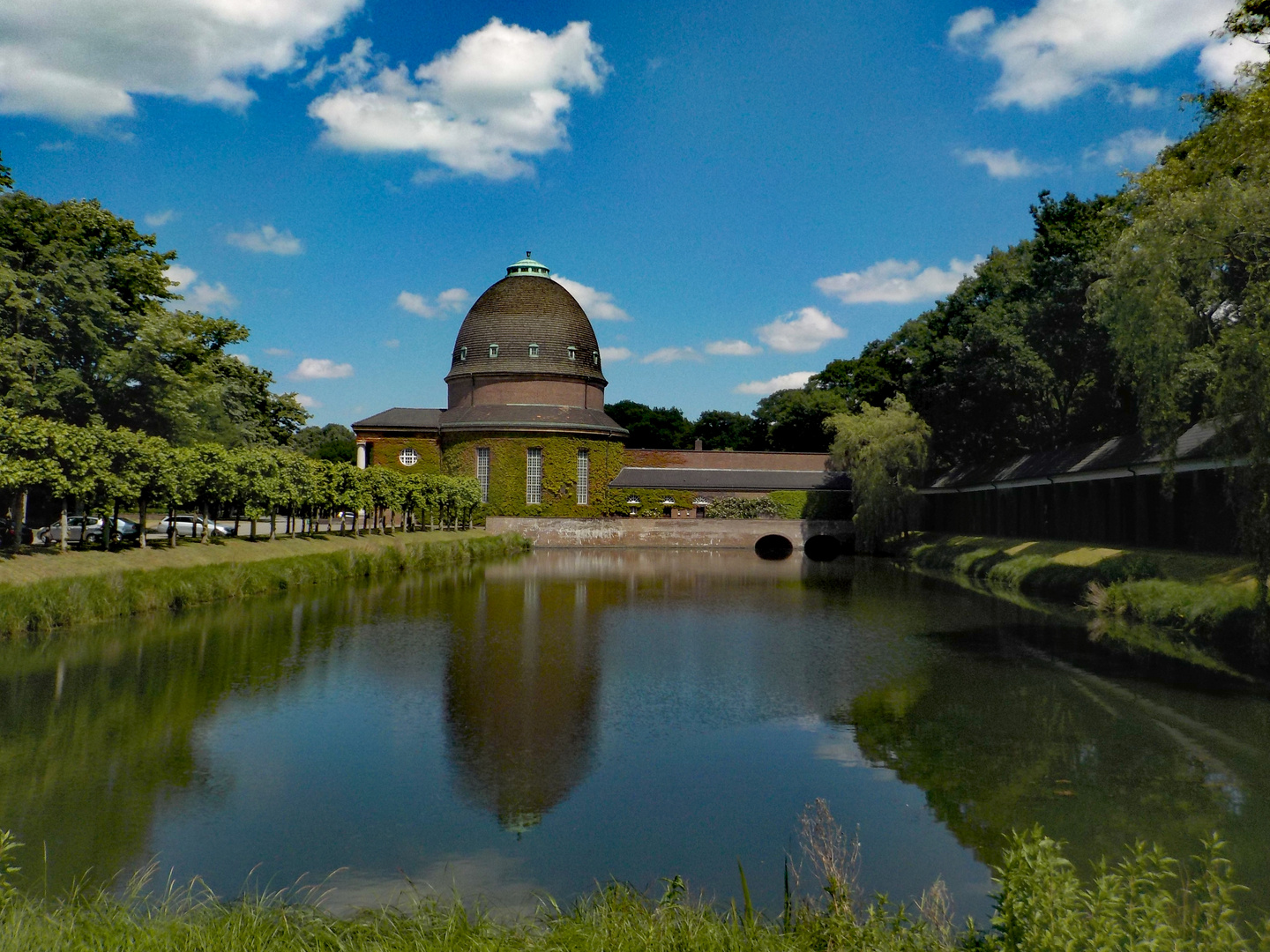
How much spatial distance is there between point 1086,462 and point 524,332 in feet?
134

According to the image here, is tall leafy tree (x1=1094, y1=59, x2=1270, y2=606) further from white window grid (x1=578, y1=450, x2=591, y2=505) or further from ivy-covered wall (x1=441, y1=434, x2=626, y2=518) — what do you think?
white window grid (x1=578, y1=450, x2=591, y2=505)

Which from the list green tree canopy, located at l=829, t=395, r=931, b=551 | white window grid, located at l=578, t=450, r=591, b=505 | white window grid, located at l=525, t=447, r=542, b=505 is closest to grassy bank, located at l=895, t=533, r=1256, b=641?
green tree canopy, located at l=829, t=395, r=931, b=551

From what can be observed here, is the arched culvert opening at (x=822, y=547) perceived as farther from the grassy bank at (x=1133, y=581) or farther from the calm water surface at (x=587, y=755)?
the calm water surface at (x=587, y=755)

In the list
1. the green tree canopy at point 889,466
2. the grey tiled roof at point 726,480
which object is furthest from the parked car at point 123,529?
the green tree canopy at point 889,466

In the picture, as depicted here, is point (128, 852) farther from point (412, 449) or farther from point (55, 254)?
→ point (412, 449)

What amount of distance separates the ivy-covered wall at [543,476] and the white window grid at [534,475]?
23 centimetres

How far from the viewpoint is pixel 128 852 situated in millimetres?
7312

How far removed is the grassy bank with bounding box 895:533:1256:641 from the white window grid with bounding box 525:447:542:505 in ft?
97.6

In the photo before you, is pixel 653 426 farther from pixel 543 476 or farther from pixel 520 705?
pixel 520 705

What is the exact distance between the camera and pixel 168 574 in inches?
859

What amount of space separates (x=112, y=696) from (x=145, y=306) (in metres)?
30.1

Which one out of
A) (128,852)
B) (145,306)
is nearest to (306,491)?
(145,306)

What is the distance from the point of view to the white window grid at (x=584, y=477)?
58.7 metres

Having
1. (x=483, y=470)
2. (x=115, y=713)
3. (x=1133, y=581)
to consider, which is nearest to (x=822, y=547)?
(x=483, y=470)
